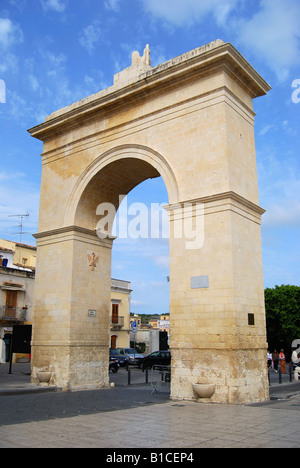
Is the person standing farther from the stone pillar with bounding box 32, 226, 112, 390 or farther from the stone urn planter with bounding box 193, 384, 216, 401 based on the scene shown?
the stone urn planter with bounding box 193, 384, 216, 401

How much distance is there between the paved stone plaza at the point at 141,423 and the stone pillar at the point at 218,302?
0.64m

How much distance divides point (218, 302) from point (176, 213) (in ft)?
7.97

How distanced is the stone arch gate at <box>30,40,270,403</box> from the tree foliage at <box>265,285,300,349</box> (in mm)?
22858

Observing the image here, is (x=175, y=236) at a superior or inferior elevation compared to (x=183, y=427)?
superior

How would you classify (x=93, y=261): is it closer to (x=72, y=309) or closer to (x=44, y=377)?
(x=72, y=309)

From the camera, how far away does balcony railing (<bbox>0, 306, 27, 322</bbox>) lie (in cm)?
2783

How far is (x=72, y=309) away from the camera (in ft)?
40.8

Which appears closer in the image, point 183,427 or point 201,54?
point 183,427

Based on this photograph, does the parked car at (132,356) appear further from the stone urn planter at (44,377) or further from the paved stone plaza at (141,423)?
the paved stone plaza at (141,423)

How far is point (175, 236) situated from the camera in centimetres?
1054
